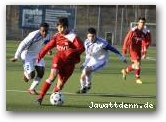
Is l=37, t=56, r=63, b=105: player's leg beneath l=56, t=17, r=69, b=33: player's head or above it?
beneath

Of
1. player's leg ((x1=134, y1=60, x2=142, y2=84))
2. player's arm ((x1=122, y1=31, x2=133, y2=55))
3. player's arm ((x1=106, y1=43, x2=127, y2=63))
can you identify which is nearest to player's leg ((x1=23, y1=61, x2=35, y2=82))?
player's arm ((x1=106, y1=43, x2=127, y2=63))

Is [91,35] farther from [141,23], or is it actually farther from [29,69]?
[141,23]

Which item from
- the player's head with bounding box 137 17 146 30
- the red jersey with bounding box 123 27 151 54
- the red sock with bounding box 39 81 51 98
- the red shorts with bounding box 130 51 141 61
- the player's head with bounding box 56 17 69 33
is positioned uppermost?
the player's head with bounding box 137 17 146 30

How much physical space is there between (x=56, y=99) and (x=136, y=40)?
235cm

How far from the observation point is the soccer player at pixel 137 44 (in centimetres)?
1135

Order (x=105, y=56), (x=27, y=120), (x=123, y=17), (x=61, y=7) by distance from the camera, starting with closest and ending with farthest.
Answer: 1. (x=27, y=120)
2. (x=61, y=7)
3. (x=105, y=56)
4. (x=123, y=17)

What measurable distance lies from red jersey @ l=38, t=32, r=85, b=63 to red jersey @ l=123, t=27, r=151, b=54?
1692 mm

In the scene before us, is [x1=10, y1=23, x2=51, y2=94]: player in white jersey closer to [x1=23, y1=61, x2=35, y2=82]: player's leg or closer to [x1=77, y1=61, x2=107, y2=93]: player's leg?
[x1=23, y1=61, x2=35, y2=82]: player's leg

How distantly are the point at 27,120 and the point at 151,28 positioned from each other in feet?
7.42

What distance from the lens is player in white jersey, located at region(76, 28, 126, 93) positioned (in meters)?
10.6

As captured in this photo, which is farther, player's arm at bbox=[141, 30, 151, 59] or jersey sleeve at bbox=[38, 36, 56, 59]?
player's arm at bbox=[141, 30, 151, 59]
